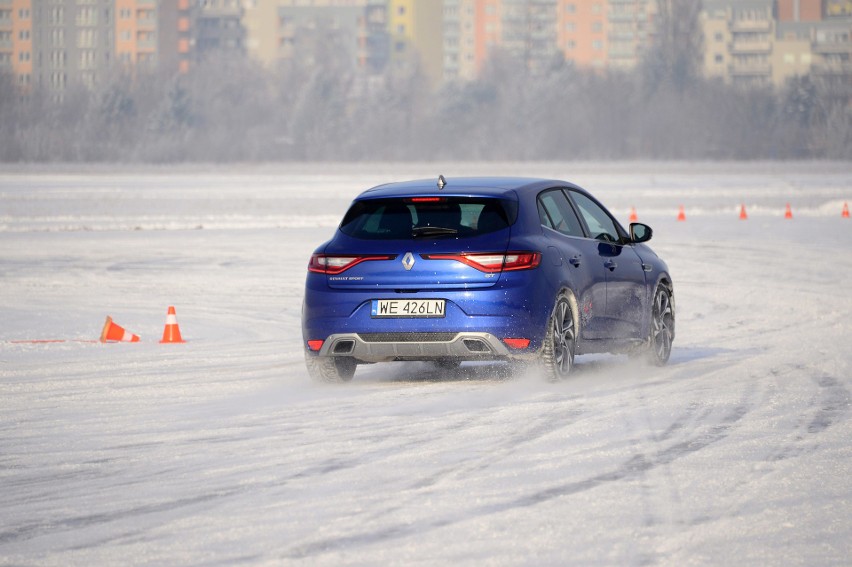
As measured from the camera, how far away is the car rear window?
11883mm

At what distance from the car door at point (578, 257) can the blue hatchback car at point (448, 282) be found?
0.02m

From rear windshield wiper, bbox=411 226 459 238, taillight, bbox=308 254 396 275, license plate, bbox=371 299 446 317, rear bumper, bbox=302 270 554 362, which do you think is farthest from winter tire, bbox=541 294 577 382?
taillight, bbox=308 254 396 275

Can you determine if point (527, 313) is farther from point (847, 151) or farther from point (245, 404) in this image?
point (847, 151)

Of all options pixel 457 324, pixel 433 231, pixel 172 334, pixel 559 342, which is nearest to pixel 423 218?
pixel 433 231

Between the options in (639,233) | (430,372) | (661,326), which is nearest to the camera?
(430,372)

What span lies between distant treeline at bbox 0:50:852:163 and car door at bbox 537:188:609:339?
122 metres

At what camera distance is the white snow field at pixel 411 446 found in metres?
6.98

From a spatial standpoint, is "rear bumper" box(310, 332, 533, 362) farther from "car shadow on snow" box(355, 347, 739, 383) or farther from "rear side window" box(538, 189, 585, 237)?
"rear side window" box(538, 189, 585, 237)

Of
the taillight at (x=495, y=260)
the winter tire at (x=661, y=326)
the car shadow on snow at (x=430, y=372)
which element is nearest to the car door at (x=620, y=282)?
the winter tire at (x=661, y=326)

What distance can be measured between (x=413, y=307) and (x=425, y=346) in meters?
0.28

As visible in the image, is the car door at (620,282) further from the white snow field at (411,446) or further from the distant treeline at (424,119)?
the distant treeline at (424,119)

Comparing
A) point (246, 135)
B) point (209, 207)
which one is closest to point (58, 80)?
point (246, 135)

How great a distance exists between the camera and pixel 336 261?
1197 centimetres

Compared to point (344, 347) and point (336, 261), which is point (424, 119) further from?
point (344, 347)
